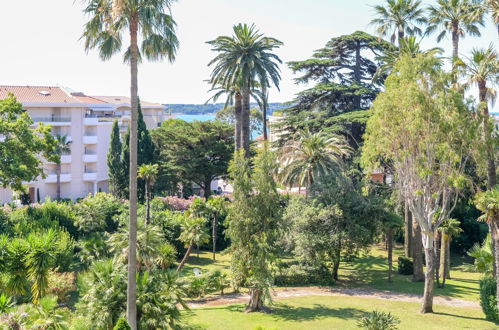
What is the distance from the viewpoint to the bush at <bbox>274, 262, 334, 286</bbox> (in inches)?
1471

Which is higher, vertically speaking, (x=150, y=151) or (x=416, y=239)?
(x=150, y=151)

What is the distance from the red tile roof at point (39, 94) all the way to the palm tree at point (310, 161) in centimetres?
3853

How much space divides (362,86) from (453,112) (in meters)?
26.6

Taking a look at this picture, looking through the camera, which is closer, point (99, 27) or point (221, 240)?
point (99, 27)

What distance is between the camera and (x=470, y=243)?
48.4 metres

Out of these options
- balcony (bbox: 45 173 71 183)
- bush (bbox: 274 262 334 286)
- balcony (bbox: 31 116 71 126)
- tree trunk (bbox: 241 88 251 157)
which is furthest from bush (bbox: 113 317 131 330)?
balcony (bbox: 31 116 71 126)

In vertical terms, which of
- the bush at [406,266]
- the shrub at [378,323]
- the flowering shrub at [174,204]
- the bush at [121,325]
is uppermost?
the flowering shrub at [174,204]

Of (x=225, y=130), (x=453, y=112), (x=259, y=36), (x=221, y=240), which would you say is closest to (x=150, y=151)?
(x=225, y=130)

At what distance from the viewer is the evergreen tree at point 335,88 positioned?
52.9 metres

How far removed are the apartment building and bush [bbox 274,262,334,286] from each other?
4036 cm

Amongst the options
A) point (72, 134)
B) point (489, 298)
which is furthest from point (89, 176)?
point (489, 298)

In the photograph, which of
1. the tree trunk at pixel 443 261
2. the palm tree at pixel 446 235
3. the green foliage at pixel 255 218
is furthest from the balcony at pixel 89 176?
the tree trunk at pixel 443 261

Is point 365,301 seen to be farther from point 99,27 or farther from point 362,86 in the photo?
point 362,86

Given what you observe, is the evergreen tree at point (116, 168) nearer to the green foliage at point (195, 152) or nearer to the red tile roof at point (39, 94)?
the green foliage at point (195, 152)
